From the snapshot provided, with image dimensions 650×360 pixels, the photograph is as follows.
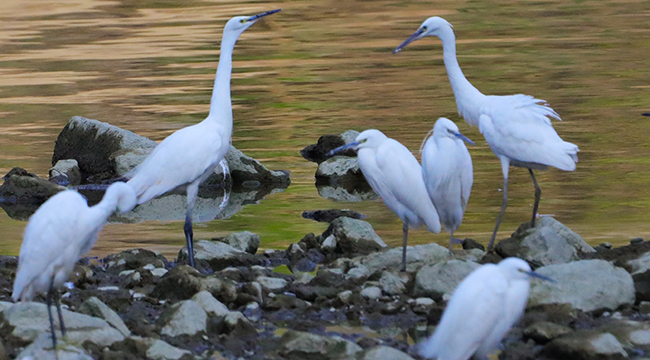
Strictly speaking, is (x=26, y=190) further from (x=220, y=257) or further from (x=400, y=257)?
(x=400, y=257)

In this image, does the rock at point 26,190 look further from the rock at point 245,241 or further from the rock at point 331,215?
the rock at point 245,241

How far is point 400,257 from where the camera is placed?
782 cm

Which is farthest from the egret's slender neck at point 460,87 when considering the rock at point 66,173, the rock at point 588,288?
the rock at point 66,173

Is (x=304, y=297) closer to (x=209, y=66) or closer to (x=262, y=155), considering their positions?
(x=262, y=155)

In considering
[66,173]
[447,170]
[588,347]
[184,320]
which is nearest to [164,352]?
[184,320]

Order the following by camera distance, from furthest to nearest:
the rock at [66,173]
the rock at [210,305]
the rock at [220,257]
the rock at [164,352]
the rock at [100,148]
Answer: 1. the rock at [66,173]
2. the rock at [100,148]
3. the rock at [220,257]
4. the rock at [210,305]
5. the rock at [164,352]

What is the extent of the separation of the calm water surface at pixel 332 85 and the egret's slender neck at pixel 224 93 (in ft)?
4.52

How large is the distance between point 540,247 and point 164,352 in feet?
10.4

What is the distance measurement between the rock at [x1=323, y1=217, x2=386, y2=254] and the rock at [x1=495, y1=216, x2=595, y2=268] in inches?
51.4

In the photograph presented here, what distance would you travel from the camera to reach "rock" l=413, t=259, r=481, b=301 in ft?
22.5

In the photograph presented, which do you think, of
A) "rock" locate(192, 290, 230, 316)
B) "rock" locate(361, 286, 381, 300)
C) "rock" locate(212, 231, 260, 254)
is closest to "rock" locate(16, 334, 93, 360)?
"rock" locate(192, 290, 230, 316)

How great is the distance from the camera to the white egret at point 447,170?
292 inches

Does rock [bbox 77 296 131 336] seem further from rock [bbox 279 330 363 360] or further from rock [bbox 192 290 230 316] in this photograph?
rock [bbox 279 330 363 360]

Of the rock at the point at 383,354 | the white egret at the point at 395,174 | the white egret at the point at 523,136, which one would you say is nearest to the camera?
the rock at the point at 383,354
